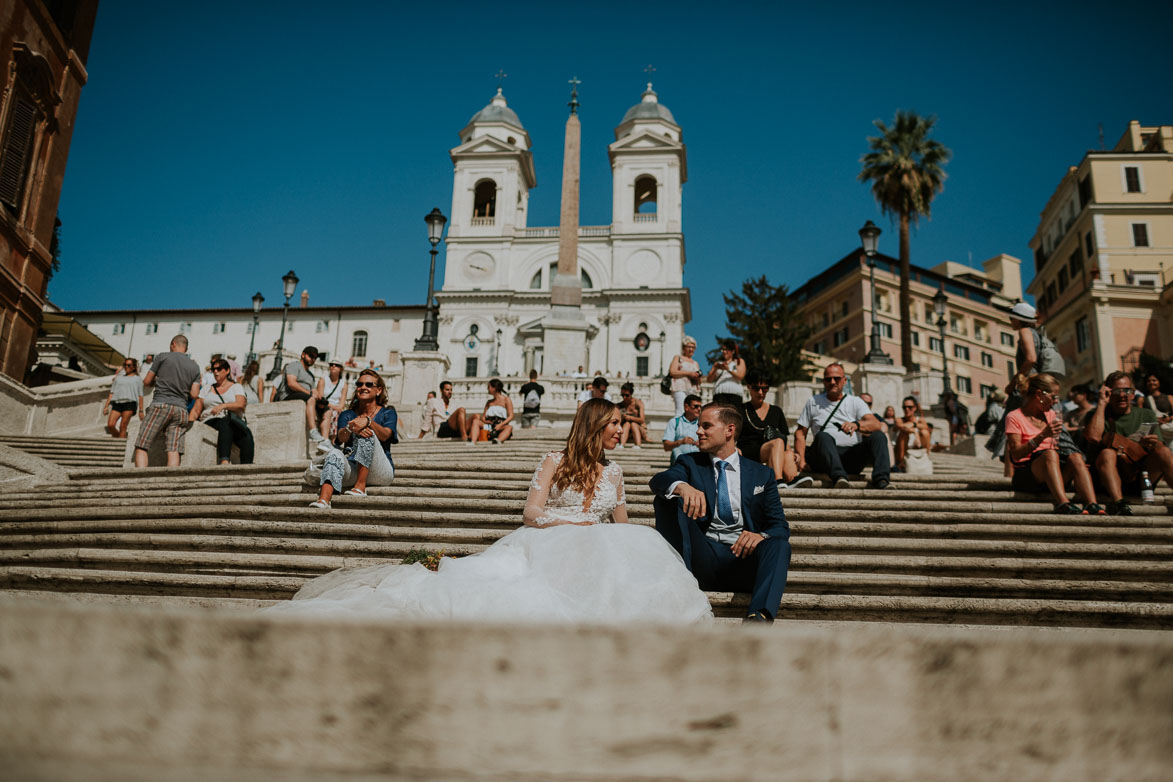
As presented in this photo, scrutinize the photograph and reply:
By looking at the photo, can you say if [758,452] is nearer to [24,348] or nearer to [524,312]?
[24,348]

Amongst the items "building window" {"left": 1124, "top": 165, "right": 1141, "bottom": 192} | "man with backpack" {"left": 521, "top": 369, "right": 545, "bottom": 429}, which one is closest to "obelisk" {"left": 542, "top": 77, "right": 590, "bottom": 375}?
"man with backpack" {"left": 521, "top": 369, "right": 545, "bottom": 429}

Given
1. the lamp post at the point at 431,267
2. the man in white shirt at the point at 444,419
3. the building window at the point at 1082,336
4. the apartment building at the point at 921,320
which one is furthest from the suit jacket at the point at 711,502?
the apartment building at the point at 921,320

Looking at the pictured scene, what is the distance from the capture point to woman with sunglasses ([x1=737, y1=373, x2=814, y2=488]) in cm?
768

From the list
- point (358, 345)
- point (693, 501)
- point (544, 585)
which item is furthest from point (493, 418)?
point (358, 345)

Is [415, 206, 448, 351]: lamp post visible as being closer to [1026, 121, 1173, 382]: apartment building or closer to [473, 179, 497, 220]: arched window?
[1026, 121, 1173, 382]: apartment building

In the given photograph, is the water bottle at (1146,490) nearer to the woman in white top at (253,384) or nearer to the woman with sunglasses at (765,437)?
the woman with sunglasses at (765,437)

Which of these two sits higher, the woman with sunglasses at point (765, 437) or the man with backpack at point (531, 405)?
the man with backpack at point (531, 405)

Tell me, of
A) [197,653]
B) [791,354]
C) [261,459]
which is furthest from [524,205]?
[197,653]

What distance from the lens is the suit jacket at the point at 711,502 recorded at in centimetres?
487

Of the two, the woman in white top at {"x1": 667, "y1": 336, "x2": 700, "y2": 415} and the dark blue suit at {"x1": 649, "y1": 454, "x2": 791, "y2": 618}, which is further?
the woman in white top at {"x1": 667, "y1": 336, "x2": 700, "y2": 415}

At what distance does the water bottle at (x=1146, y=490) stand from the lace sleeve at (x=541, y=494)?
5.86 meters

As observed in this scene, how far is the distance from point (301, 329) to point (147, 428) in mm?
60522

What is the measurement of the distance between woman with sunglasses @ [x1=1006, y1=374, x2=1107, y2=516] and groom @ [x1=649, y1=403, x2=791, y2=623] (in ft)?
12.1

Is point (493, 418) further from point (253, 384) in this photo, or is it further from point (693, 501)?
point (693, 501)
